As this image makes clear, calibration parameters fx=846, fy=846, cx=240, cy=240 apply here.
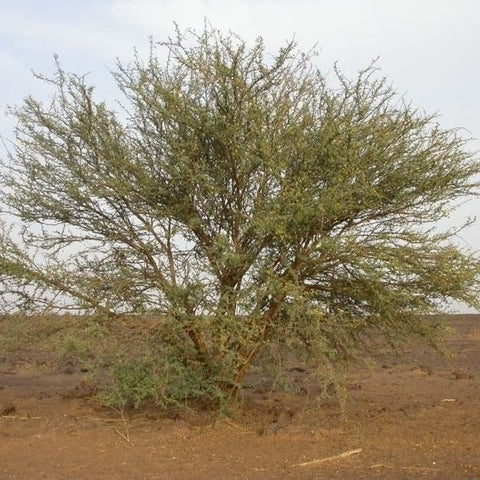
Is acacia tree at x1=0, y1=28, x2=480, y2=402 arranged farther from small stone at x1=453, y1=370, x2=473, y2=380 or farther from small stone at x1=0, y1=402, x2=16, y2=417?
small stone at x1=453, y1=370, x2=473, y2=380

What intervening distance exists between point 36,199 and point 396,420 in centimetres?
610

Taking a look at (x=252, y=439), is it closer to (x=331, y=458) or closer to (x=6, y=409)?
(x=331, y=458)

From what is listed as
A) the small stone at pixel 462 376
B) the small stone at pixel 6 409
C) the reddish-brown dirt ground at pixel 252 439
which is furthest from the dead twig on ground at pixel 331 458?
Result: the small stone at pixel 462 376

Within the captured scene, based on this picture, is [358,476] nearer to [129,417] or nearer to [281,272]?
[281,272]

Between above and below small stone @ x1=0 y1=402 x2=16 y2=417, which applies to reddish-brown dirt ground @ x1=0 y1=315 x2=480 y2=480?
below

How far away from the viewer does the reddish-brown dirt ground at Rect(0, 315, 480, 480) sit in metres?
9.29

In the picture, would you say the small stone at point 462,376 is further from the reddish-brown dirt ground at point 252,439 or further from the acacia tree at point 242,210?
the acacia tree at point 242,210

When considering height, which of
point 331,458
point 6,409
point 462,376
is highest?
point 462,376

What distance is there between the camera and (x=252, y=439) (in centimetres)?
1093

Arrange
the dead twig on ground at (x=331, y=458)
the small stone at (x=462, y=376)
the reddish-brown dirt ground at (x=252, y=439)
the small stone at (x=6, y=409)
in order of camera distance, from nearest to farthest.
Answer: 1. the reddish-brown dirt ground at (x=252, y=439)
2. the dead twig on ground at (x=331, y=458)
3. the small stone at (x=6, y=409)
4. the small stone at (x=462, y=376)

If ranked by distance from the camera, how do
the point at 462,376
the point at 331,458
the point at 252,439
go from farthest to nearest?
the point at 462,376 < the point at 252,439 < the point at 331,458

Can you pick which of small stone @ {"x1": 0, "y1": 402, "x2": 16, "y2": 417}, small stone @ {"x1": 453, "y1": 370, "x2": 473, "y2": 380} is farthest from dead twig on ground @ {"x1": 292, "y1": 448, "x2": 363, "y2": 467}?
small stone @ {"x1": 453, "y1": 370, "x2": 473, "y2": 380}

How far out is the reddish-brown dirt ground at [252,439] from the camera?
929 cm

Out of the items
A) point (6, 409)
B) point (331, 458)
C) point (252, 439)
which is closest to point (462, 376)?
point (252, 439)
